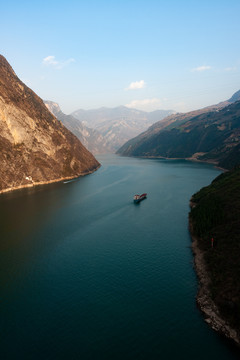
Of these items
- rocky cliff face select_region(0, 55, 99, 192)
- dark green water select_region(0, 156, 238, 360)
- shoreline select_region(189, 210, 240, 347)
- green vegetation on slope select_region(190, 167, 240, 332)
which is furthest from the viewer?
rocky cliff face select_region(0, 55, 99, 192)

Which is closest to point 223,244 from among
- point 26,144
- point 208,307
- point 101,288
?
point 208,307

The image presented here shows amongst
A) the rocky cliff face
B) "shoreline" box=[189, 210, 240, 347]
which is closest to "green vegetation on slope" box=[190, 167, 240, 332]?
"shoreline" box=[189, 210, 240, 347]

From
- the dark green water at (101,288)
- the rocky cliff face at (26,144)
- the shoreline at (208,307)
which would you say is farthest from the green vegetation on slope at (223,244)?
the rocky cliff face at (26,144)

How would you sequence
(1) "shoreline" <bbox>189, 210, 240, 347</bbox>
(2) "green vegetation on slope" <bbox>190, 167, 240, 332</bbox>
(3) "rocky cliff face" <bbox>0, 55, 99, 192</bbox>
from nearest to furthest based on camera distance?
(1) "shoreline" <bbox>189, 210, 240, 347</bbox>, (2) "green vegetation on slope" <bbox>190, 167, 240, 332</bbox>, (3) "rocky cliff face" <bbox>0, 55, 99, 192</bbox>

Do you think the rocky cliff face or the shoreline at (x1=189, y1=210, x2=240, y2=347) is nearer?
the shoreline at (x1=189, y1=210, x2=240, y2=347)

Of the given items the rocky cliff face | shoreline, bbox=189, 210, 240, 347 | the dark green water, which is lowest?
shoreline, bbox=189, 210, 240, 347

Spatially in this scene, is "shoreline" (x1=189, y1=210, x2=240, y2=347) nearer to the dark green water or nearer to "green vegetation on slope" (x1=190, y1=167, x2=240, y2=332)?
"green vegetation on slope" (x1=190, y1=167, x2=240, y2=332)

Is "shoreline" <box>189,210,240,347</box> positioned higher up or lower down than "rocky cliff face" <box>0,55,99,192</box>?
lower down

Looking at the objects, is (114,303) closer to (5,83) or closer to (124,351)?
(124,351)
